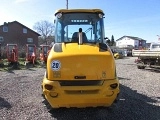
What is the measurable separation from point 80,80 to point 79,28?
2.22 meters

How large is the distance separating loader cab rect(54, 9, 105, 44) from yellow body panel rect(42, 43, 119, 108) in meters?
1.36

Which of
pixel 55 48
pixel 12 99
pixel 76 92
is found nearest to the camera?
pixel 76 92

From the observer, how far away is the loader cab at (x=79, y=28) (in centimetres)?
699

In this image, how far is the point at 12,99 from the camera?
8031 mm

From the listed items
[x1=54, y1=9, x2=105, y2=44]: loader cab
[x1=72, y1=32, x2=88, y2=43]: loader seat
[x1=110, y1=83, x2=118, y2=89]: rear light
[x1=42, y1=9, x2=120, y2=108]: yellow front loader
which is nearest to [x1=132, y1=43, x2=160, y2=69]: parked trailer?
[x1=54, y1=9, x2=105, y2=44]: loader cab

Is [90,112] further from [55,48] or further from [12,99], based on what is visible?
[12,99]

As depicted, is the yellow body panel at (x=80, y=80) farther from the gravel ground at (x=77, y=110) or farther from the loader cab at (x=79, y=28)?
the loader cab at (x=79, y=28)

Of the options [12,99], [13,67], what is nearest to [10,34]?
[13,67]

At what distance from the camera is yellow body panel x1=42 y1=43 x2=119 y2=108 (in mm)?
5523

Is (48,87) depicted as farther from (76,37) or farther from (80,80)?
(76,37)

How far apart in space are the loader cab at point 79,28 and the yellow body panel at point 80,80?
1.36 m

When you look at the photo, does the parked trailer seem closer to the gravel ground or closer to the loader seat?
the gravel ground

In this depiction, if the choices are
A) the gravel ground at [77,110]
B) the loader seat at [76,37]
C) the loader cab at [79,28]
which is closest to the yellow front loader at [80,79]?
the gravel ground at [77,110]

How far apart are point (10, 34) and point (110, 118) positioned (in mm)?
57585
